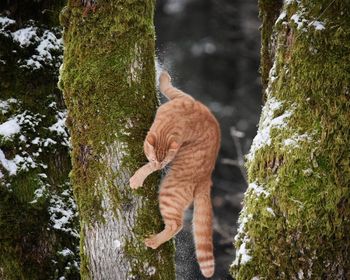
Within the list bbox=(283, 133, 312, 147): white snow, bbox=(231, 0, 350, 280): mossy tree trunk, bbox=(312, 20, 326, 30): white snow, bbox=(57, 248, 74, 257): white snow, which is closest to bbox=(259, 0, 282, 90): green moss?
bbox=(231, 0, 350, 280): mossy tree trunk

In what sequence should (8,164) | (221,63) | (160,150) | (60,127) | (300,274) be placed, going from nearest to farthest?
(300,274), (160,150), (8,164), (60,127), (221,63)

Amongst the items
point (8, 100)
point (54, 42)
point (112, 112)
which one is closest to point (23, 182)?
point (8, 100)

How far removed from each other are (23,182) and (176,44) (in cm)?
750

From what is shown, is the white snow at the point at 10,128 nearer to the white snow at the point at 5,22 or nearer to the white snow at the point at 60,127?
the white snow at the point at 60,127

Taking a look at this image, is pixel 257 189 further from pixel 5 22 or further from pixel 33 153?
pixel 5 22

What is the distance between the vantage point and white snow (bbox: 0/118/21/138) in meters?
4.78

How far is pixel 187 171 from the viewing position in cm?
336

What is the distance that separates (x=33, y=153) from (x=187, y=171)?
2067 mm

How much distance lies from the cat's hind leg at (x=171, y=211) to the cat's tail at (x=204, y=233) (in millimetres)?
127

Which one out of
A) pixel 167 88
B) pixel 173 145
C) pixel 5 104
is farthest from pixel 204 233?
pixel 5 104

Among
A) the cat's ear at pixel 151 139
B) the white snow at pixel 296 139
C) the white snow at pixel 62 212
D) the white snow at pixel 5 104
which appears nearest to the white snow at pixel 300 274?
the white snow at pixel 296 139

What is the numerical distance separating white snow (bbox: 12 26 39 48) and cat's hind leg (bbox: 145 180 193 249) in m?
2.53

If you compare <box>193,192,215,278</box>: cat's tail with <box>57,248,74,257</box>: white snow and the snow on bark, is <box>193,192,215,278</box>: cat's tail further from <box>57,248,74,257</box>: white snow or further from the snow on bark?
<box>57,248,74,257</box>: white snow

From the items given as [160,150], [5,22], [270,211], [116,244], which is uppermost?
[5,22]
